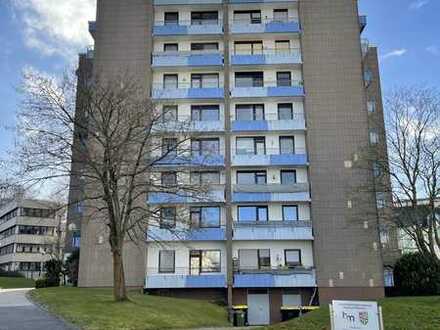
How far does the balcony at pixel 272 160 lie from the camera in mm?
37750

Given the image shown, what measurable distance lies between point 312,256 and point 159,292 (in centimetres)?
1199

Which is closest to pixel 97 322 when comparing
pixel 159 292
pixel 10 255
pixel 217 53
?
pixel 159 292

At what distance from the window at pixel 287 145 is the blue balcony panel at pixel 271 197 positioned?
12.6ft

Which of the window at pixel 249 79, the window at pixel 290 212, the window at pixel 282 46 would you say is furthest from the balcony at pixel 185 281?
the window at pixel 282 46

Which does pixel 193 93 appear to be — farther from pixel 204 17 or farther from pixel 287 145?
pixel 287 145

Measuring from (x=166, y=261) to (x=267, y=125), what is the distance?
1342cm

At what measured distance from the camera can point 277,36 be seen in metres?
41.4

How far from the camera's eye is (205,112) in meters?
40.4

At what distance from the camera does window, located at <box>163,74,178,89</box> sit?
40.9 m

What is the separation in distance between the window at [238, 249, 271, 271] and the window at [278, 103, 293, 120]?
1114cm

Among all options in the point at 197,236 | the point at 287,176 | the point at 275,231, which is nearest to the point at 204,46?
the point at 287,176

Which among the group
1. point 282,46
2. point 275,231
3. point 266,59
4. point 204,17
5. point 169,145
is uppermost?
point 204,17

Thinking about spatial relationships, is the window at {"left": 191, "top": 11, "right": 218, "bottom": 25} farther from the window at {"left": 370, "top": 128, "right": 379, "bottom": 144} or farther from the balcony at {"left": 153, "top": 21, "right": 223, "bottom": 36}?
the window at {"left": 370, "top": 128, "right": 379, "bottom": 144}

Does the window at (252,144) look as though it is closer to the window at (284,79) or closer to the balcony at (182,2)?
the window at (284,79)
